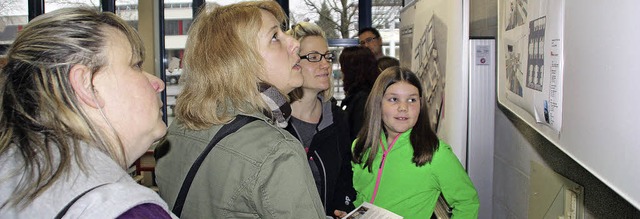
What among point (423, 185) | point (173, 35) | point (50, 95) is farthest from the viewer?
point (173, 35)

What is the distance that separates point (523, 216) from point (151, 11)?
232 inches

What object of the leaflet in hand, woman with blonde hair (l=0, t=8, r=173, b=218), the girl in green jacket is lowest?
the leaflet in hand

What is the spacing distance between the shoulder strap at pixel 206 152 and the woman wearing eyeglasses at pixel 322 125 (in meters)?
0.83

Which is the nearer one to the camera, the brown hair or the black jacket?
the black jacket

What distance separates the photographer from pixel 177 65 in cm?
716

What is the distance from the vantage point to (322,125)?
228 cm

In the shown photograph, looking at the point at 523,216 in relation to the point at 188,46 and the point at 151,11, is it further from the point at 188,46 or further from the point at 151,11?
the point at 151,11

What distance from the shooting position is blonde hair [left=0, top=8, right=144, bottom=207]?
711mm

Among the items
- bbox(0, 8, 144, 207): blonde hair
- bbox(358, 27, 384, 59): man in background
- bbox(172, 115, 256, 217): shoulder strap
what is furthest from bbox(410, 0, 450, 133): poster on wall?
bbox(0, 8, 144, 207): blonde hair

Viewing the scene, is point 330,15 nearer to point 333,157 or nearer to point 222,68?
point 333,157

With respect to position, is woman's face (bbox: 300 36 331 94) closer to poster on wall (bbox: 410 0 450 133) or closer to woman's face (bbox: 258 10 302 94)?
poster on wall (bbox: 410 0 450 133)

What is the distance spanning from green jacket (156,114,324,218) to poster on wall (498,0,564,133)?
0.60m

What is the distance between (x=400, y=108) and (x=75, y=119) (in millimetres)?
1682

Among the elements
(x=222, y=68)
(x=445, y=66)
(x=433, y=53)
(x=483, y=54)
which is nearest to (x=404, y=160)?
(x=445, y=66)
